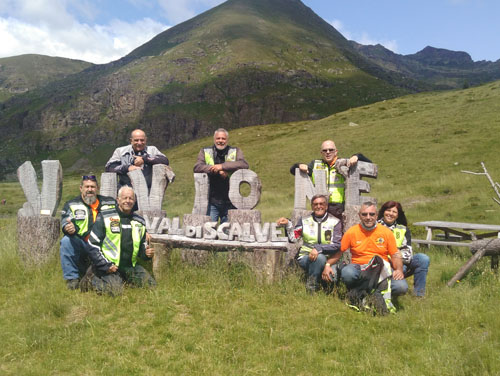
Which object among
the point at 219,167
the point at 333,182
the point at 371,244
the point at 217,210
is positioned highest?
the point at 219,167

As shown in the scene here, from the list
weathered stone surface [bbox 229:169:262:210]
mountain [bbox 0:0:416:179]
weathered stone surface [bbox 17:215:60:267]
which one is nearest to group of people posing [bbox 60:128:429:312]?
weathered stone surface [bbox 229:169:262:210]

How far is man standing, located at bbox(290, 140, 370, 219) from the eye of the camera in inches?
314

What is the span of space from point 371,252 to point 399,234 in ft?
3.39

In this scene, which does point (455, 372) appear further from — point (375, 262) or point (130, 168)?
point (130, 168)

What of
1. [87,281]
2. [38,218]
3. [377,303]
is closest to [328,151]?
[377,303]

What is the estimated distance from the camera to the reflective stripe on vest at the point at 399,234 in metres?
7.03

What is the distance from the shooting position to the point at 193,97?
149375 millimetres

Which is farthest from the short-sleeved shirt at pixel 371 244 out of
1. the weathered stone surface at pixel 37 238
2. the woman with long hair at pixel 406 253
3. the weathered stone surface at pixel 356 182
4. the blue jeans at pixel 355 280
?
the weathered stone surface at pixel 37 238

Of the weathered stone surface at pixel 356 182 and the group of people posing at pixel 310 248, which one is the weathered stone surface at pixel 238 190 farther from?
the weathered stone surface at pixel 356 182

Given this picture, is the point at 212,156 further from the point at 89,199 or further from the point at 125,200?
the point at 89,199

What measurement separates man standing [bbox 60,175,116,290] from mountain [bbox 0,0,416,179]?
127 metres

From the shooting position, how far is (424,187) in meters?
24.0

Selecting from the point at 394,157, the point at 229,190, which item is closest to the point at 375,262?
the point at 229,190

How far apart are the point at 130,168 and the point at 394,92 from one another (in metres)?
139
